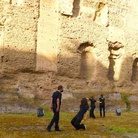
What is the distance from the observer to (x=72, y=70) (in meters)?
27.8

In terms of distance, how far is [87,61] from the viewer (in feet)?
98.5

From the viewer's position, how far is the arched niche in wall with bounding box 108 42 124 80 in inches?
1273

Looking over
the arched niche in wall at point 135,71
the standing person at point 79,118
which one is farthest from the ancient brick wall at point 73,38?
the standing person at point 79,118

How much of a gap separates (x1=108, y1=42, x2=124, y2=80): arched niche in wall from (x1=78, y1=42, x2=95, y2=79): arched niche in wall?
2.92 metres

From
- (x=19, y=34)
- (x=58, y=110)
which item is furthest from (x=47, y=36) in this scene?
(x=58, y=110)

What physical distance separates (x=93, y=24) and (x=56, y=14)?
396 centimetres

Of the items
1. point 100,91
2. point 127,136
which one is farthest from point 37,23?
point 127,136

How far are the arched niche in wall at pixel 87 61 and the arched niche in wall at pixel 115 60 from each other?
115 inches

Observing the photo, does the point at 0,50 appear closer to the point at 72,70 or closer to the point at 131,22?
the point at 72,70

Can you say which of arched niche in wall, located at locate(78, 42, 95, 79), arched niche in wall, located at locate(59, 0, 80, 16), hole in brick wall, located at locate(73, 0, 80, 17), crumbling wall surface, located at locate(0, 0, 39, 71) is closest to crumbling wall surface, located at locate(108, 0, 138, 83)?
arched niche in wall, located at locate(78, 42, 95, 79)

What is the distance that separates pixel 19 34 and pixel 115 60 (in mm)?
11921

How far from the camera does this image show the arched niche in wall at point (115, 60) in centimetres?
3234

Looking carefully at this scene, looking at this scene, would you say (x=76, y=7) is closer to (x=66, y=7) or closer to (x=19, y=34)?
(x=66, y=7)

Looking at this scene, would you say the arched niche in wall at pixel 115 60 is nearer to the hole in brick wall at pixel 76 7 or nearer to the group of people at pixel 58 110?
the hole in brick wall at pixel 76 7
